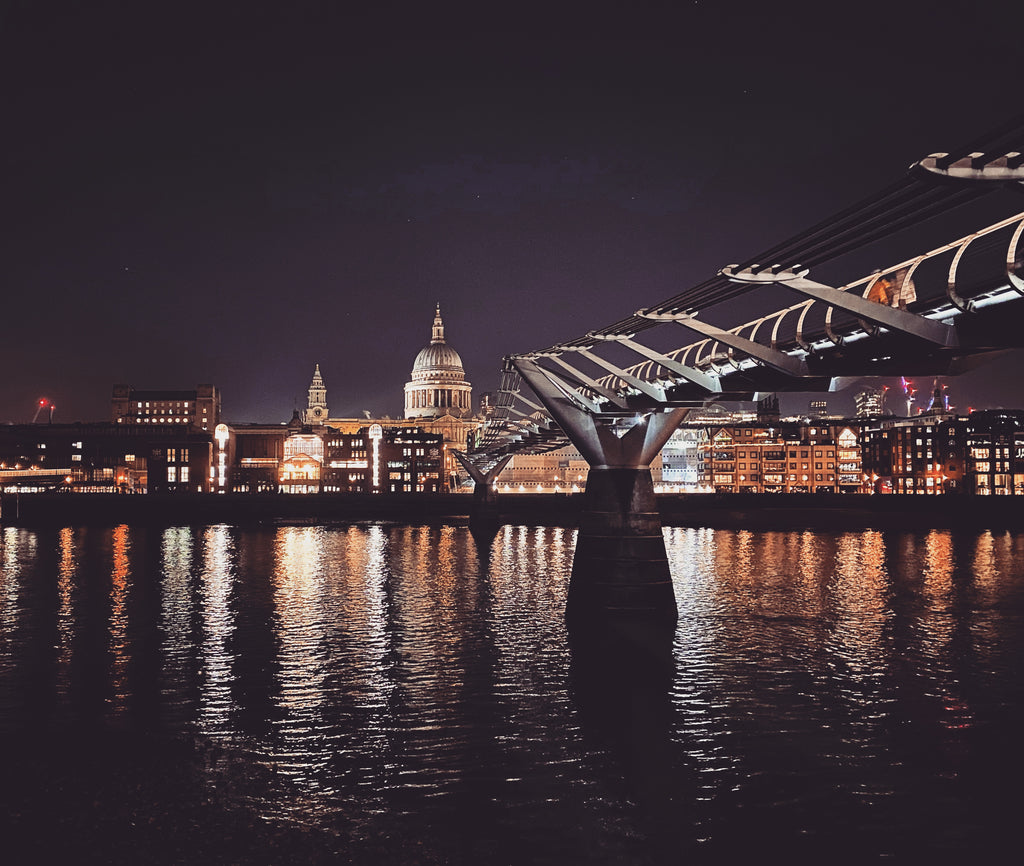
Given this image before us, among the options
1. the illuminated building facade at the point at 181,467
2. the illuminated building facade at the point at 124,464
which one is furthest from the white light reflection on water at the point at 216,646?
the illuminated building facade at the point at 124,464

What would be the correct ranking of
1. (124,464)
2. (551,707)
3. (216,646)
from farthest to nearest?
(124,464), (216,646), (551,707)

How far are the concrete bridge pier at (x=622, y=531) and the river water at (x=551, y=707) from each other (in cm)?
199

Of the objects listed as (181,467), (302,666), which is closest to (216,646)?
(302,666)

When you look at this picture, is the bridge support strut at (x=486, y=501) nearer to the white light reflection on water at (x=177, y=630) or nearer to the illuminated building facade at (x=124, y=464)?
the white light reflection on water at (x=177, y=630)

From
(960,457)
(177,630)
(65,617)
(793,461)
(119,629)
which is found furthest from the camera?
(793,461)

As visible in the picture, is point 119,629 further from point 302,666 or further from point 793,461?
point 793,461

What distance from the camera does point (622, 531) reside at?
36844 millimetres

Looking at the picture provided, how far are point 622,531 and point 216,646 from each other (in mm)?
15082

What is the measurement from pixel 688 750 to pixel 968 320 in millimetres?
10736

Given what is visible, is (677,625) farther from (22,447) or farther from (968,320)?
(22,447)

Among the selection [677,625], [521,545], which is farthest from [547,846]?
[521,545]

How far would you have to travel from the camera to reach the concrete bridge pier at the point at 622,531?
36469 millimetres

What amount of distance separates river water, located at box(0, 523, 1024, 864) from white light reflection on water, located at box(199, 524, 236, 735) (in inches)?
6.0

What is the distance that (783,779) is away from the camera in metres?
19.3
